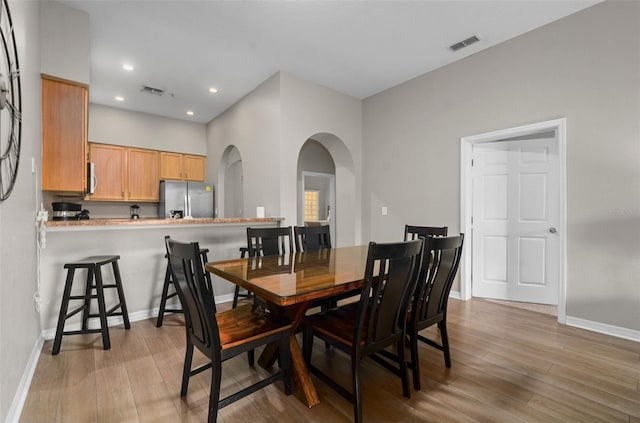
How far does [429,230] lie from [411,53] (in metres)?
2.17

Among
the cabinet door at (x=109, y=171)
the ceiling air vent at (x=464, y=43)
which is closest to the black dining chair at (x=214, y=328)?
the ceiling air vent at (x=464, y=43)

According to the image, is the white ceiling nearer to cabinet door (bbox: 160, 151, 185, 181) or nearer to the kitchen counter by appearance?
cabinet door (bbox: 160, 151, 185, 181)

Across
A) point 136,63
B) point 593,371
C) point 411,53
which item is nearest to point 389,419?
point 593,371

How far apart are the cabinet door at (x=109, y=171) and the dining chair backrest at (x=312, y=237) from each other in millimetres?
4189

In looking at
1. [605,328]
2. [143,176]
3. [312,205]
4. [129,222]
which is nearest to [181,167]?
[143,176]

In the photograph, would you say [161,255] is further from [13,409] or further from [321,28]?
[321,28]

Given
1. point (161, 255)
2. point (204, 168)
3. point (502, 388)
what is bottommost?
point (502, 388)

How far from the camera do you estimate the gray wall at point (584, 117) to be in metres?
2.52

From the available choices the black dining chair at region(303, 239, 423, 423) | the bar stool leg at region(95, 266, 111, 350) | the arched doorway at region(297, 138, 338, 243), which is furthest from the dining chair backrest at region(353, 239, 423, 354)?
the arched doorway at region(297, 138, 338, 243)

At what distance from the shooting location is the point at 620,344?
241 centimetres

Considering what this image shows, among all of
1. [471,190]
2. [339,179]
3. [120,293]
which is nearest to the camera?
[120,293]

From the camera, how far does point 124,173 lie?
531 centimetres

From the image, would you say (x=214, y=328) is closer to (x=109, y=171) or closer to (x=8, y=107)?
(x=8, y=107)

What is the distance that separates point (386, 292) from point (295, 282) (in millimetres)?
487
